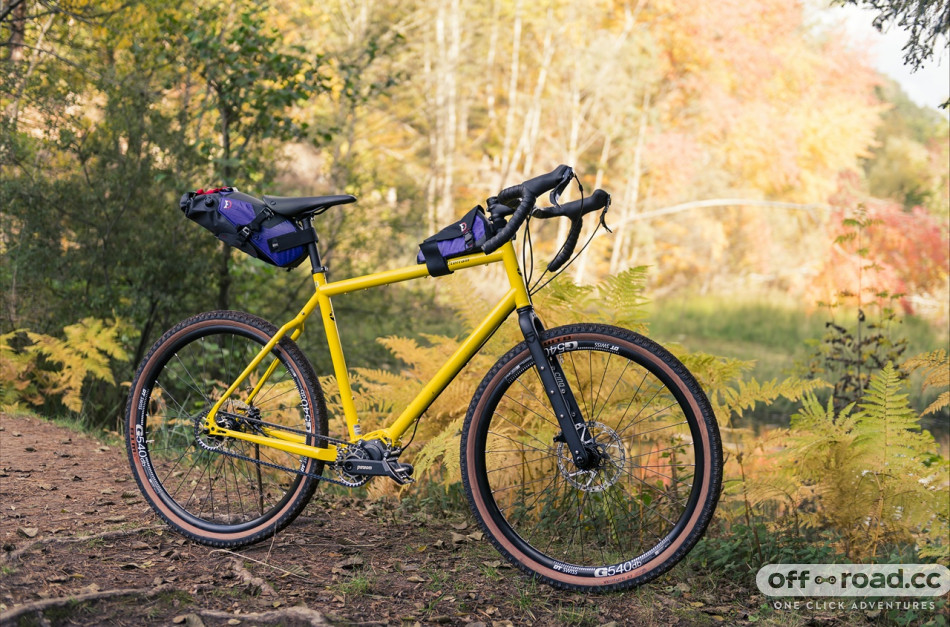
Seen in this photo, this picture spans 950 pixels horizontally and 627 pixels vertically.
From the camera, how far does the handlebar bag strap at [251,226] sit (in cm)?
323

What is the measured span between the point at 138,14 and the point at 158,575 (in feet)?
21.3

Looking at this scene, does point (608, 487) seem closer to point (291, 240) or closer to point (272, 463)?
point (272, 463)

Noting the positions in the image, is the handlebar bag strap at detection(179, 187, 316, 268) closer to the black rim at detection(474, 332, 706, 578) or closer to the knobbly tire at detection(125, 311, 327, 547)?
the knobbly tire at detection(125, 311, 327, 547)

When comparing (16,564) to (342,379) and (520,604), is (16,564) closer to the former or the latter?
(342,379)

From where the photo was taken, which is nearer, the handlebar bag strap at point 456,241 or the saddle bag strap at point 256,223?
the handlebar bag strap at point 456,241

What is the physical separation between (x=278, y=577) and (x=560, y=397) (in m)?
1.20

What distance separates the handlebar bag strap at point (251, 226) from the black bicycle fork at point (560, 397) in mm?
951

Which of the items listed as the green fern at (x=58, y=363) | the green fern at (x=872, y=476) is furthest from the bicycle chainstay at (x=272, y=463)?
the green fern at (x=58, y=363)

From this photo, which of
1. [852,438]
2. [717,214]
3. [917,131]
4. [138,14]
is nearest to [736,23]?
[717,214]

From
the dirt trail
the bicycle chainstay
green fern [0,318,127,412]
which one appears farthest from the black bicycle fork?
green fern [0,318,127,412]

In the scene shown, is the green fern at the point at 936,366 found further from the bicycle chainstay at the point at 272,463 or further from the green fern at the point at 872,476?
the bicycle chainstay at the point at 272,463

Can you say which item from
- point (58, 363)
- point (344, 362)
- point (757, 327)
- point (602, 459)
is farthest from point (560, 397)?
point (757, 327)

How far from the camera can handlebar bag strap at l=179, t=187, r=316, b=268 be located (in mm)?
3234

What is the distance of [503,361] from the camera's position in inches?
116
